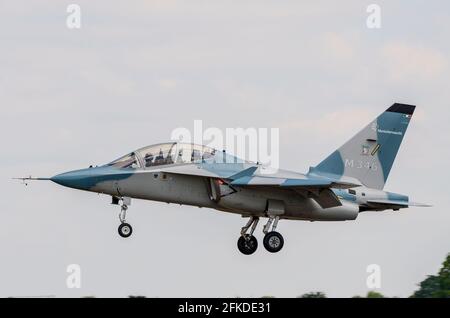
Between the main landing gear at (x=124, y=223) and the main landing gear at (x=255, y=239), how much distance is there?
3393mm

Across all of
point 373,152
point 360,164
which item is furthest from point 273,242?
point 373,152

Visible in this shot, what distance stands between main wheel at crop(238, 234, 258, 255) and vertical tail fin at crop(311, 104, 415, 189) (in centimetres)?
255

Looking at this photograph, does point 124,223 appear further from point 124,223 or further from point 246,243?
point 246,243

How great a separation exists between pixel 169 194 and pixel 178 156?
0.99 m

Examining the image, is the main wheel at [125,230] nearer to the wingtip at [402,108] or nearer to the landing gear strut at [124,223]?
the landing gear strut at [124,223]

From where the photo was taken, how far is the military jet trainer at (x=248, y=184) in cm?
3316

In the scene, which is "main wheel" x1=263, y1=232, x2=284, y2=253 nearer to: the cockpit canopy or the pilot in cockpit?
the cockpit canopy
